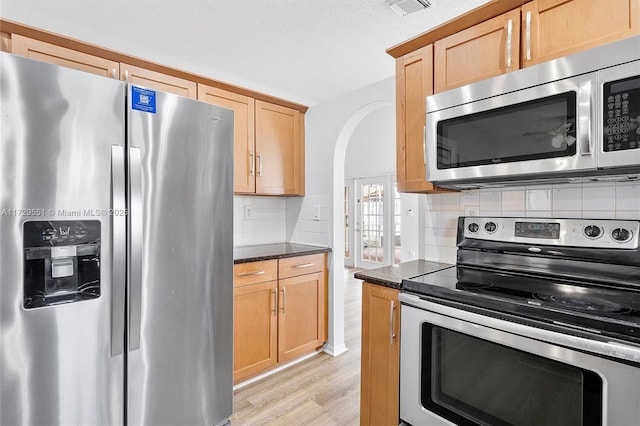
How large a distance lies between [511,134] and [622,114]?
0.34 m

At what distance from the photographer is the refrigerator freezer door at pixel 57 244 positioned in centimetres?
109

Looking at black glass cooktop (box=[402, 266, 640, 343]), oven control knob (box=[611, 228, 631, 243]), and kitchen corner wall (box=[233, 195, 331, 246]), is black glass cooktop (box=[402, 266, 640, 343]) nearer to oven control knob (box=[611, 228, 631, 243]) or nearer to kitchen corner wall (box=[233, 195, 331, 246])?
oven control knob (box=[611, 228, 631, 243])

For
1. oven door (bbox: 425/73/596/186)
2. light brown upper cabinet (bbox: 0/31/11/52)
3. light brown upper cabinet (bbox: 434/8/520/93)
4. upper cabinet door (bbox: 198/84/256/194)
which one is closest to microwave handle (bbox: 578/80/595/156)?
oven door (bbox: 425/73/596/186)

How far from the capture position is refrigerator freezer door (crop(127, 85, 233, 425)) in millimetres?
1366

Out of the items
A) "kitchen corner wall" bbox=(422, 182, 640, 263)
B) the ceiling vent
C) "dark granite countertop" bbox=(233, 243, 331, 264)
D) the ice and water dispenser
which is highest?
the ceiling vent

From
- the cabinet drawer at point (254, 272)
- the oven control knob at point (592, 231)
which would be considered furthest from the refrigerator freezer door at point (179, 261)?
the oven control knob at point (592, 231)

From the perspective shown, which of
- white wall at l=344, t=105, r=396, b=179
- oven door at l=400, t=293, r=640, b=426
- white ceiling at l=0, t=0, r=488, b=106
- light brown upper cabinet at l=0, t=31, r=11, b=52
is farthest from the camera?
white wall at l=344, t=105, r=396, b=179

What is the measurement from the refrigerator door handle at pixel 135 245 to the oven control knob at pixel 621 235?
1914 mm

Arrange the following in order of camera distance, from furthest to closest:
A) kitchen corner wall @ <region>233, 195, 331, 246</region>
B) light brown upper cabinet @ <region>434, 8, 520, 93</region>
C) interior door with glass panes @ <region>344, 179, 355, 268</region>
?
interior door with glass panes @ <region>344, 179, 355, 268</region> → kitchen corner wall @ <region>233, 195, 331, 246</region> → light brown upper cabinet @ <region>434, 8, 520, 93</region>

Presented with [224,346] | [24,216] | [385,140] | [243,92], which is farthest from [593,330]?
[385,140]

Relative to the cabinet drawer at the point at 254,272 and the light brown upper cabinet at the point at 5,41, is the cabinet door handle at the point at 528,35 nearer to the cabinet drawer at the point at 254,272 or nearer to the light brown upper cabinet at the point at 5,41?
the cabinet drawer at the point at 254,272

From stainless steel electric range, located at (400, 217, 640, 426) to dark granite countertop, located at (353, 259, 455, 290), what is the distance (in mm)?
71

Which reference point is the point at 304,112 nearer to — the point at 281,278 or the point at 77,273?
the point at 281,278

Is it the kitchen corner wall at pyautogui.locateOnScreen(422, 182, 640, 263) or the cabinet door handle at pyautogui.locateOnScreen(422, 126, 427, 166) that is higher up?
the cabinet door handle at pyautogui.locateOnScreen(422, 126, 427, 166)
